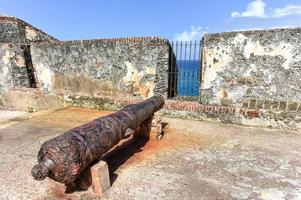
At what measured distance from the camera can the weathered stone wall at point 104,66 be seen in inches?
272

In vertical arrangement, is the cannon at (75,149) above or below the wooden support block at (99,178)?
above

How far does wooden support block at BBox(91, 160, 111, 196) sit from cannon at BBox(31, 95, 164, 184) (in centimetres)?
12

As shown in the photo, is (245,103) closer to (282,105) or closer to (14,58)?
(282,105)

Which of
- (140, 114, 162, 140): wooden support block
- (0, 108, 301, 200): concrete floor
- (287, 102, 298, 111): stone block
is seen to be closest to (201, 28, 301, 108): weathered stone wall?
(287, 102, 298, 111): stone block

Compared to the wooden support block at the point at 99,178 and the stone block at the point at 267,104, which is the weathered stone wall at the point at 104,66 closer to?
the stone block at the point at 267,104

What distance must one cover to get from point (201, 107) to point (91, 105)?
3563 millimetres

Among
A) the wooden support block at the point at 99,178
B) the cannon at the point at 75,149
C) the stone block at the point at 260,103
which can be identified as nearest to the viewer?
the cannon at the point at 75,149

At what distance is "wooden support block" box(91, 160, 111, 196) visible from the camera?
10.2 ft

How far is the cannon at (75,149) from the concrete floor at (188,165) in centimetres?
62

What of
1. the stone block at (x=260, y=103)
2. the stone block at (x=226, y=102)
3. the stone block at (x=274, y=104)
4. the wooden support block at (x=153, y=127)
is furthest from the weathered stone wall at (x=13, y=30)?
the stone block at (x=274, y=104)

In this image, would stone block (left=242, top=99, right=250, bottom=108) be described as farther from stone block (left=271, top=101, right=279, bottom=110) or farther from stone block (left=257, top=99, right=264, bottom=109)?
stone block (left=271, top=101, right=279, bottom=110)

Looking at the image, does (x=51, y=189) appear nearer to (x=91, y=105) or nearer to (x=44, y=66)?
(x=91, y=105)

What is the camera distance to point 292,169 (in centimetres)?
389

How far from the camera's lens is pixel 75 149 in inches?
108
